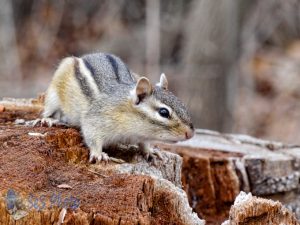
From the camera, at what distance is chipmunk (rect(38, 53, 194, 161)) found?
178 inches

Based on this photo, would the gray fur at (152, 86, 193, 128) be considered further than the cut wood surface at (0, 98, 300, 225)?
Yes

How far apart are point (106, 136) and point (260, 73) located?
819 centimetres

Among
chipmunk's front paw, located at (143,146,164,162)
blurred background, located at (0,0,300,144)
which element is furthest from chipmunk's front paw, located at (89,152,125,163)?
blurred background, located at (0,0,300,144)

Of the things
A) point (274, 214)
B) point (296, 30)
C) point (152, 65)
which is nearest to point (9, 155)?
point (274, 214)

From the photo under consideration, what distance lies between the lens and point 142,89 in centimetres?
462

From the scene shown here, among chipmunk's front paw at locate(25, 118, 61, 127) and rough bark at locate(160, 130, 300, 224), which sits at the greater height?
chipmunk's front paw at locate(25, 118, 61, 127)

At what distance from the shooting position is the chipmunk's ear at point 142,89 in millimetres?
4586

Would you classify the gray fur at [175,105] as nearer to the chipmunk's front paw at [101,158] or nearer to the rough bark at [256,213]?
the chipmunk's front paw at [101,158]

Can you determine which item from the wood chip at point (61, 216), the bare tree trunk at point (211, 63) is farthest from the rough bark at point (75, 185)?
the bare tree trunk at point (211, 63)

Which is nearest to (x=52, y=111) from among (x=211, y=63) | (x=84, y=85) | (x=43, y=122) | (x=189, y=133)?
(x=43, y=122)

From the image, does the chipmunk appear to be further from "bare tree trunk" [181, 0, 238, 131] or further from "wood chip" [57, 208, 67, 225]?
"bare tree trunk" [181, 0, 238, 131]

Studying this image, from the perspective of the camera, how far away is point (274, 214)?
384 centimetres

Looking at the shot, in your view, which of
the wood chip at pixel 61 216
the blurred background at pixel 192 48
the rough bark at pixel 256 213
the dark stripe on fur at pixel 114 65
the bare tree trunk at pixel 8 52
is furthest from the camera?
the bare tree trunk at pixel 8 52

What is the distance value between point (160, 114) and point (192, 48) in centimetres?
569
